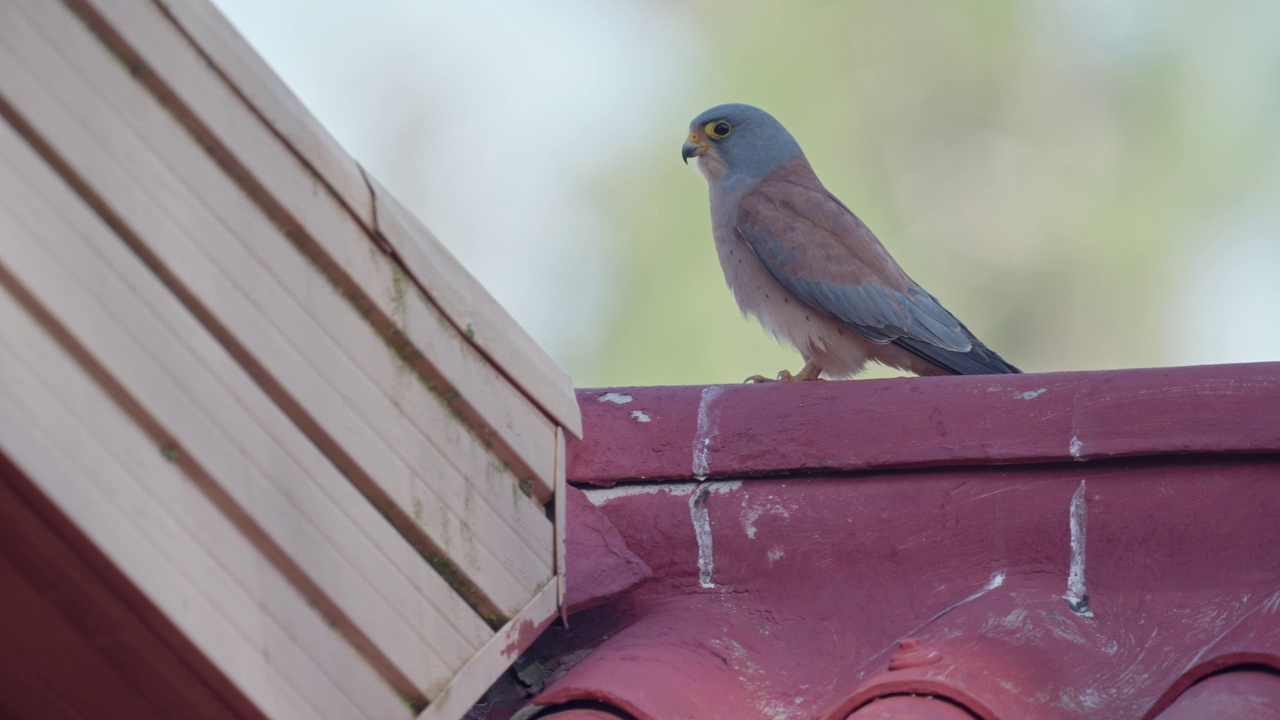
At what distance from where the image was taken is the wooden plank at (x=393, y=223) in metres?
1.42

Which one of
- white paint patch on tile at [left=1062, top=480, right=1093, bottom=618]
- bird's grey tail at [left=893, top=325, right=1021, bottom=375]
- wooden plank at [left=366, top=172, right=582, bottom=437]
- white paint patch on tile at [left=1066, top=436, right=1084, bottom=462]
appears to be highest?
wooden plank at [left=366, top=172, right=582, bottom=437]

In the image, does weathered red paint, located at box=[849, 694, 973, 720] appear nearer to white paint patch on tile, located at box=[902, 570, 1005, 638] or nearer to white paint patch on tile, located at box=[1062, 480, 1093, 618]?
white paint patch on tile, located at box=[902, 570, 1005, 638]

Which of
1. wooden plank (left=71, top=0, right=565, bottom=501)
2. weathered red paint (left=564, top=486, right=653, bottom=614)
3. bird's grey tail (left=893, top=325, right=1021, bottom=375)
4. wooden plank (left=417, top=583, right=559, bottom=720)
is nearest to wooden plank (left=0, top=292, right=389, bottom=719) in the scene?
wooden plank (left=417, top=583, right=559, bottom=720)

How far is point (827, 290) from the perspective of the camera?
3.79 meters

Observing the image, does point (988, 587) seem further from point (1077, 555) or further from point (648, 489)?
point (648, 489)

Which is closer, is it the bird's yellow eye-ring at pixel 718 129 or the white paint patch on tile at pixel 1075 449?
the white paint patch on tile at pixel 1075 449

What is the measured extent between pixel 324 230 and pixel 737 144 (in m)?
3.17

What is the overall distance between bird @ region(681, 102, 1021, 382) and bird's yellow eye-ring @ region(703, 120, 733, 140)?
0.37 metres

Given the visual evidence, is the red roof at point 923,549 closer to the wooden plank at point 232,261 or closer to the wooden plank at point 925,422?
the wooden plank at point 925,422

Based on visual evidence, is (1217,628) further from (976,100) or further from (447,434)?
(976,100)

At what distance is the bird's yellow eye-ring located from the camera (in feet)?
15.1

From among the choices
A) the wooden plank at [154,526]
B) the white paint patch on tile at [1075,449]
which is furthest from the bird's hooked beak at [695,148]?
the wooden plank at [154,526]

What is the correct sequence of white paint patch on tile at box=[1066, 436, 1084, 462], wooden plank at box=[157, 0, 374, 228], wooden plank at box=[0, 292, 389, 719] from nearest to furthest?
wooden plank at box=[0, 292, 389, 719], wooden plank at box=[157, 0, 374, 228], white paint patch on tile at box=[1066, 436, 1084, 462]

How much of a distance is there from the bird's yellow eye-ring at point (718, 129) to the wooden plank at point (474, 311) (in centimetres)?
289
